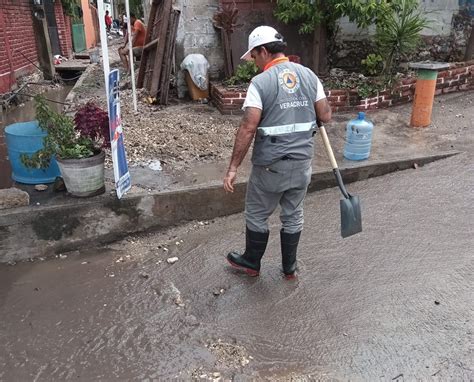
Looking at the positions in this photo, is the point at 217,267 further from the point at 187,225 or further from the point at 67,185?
the point at 67,185

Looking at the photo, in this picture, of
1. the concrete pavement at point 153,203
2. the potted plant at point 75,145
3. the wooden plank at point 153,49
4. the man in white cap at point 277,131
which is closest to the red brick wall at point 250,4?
the wooden plank at point 153,49

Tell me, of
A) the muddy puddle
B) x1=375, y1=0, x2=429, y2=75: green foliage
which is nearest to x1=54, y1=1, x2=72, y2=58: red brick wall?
the muddy puddle

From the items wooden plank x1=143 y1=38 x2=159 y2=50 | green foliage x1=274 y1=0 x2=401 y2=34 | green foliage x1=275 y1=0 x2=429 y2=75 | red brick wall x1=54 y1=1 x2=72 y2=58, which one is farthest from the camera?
red brick wall x1=54 y1=1 x2=72 y2=58

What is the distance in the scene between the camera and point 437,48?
26.8ft

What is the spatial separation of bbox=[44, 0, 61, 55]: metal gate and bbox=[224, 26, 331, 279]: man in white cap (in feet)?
47.4

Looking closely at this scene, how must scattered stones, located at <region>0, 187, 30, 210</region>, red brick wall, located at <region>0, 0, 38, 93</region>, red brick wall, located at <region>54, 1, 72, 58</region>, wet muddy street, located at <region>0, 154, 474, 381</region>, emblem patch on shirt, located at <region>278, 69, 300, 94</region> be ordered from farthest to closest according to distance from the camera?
red brick wall, located at <region>54, 1, 72, 58</region> < red brick wall, located at <region>0, 0, 38, 93</region> < scattered stones, located at <region>0, 187, 30, 210</region> < emblem patch on shirt, located at <region>278, 69, 300, 94</region> < wet muddy street, located at <region>0, 154, 474, 381</region>

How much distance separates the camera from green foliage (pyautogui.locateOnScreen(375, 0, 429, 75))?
6.71 meters

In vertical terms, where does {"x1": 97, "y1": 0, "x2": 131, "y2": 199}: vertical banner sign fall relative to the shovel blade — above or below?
above

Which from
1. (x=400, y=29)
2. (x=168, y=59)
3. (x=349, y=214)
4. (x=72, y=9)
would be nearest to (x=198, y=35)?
(x=168, y=59)

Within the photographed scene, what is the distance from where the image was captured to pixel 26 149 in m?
4.07

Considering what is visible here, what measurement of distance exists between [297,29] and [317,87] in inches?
197

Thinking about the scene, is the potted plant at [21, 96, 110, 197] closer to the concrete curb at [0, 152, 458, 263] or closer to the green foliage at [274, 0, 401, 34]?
the concrete curb at [0, 152, 458, 263]

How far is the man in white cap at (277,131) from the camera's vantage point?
115 inches

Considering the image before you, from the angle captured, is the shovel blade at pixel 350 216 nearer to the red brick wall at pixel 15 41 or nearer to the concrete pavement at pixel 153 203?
the concrete pavement at pixel 153 203
